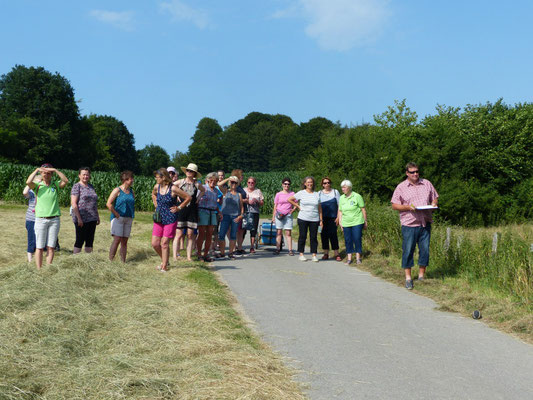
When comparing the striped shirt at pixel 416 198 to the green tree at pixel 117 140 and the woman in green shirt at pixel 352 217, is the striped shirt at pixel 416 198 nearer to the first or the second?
the woman in green shirt at pixel 352 217

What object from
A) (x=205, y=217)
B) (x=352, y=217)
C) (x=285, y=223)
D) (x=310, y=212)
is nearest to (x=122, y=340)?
(x=205, y=217)

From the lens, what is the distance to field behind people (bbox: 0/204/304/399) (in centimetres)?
418

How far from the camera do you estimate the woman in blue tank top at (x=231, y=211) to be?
12992mm

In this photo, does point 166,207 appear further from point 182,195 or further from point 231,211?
point 231,211

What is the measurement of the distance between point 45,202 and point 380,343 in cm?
616

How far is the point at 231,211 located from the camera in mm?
13070

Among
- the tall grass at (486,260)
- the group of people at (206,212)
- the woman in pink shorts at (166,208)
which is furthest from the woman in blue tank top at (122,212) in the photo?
the tall grass at (486,260)

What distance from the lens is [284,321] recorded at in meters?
6.89

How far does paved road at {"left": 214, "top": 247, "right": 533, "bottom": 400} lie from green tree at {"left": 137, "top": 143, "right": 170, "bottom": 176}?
131 meters

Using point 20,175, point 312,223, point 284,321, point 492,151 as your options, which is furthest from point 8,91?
point 284,321

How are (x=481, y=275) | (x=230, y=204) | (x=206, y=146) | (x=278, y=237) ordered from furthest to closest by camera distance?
(x=206, y=146), (x=278, y=237), (x=230, y=204), (x=481, y=275)

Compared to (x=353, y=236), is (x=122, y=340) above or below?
below

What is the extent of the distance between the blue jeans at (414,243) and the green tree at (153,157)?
427 feet

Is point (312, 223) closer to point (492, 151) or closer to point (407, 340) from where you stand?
point (407, 340)
